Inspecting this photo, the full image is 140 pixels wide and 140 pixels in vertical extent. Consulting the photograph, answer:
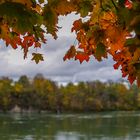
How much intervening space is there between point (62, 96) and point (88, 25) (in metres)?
127

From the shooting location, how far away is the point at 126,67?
2.46m

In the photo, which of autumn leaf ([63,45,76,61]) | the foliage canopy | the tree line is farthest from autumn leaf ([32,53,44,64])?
the tree line

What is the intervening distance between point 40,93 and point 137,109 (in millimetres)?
27845

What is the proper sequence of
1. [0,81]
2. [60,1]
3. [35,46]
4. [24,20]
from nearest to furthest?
[24,20] → [60,1] → [35,46] → [0,81]

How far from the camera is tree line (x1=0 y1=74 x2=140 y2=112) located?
123 m

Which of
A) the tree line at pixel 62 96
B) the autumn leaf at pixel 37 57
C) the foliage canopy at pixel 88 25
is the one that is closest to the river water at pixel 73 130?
the autumn leaf at pixel 37 57

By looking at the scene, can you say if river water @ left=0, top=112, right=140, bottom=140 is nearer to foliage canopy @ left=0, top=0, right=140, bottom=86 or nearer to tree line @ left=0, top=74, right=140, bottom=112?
foliage canopy @ left=0, top=0, right=140, bottom=86

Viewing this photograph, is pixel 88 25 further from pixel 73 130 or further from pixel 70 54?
pixel 73 130

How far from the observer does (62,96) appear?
129375 millimetres

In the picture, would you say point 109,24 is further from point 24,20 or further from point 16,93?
point 16,93

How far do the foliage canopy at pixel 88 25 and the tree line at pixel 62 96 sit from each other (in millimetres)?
116444

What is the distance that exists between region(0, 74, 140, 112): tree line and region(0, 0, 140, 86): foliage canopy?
116 m

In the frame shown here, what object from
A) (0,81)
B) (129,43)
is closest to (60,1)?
(129,43)

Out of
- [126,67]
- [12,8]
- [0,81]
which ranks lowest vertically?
[126,67]
